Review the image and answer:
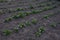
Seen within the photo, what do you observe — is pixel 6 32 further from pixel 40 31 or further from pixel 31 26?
pixel 40 31

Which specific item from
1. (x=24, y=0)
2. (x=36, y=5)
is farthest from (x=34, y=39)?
(x=24, y=0)

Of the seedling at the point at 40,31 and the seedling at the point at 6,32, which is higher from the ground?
the seedling at the point at 6,32

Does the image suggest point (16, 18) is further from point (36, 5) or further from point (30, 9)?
point (36, 5)

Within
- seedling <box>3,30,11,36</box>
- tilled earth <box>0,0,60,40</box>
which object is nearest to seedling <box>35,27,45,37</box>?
tilled earth <box>0,0,60,40</box>

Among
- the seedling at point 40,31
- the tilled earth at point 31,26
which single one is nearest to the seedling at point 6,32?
the tilled earth at point 31,26

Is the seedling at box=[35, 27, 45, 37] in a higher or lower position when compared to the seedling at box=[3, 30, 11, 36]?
lower

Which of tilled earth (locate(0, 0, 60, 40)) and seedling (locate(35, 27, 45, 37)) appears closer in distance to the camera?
tilled earth (locate(0, 0, 60, 40))

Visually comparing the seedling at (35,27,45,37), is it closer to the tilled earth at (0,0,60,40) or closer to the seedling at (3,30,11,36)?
the tilled earth at (0,0,60,40)

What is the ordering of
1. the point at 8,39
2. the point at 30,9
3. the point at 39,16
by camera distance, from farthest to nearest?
→ the point at 30,9
the point at 39,16
the point at 8,39

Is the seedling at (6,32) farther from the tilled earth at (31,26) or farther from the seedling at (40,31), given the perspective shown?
the seedling at (40,31)

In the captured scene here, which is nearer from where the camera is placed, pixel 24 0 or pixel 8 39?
pixel 8 39

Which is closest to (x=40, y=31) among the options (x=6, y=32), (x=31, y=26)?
(x=31, y=26)
